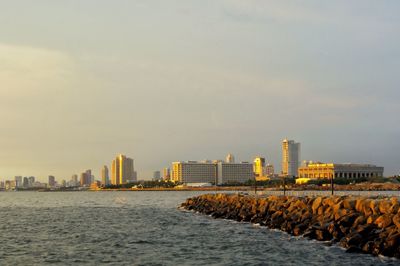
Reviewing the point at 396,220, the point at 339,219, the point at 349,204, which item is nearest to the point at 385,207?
the point at 339,219

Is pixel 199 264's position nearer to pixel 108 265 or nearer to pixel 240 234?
pixel 108 265

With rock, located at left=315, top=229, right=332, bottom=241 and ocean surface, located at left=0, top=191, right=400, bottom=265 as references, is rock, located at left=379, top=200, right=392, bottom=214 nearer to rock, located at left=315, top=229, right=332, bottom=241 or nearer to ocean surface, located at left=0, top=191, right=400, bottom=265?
rock, located at left=315, top=229, right=332, bottom=241

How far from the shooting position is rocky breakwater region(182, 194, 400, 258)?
2528 centimetres

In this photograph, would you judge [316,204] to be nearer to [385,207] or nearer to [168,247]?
[385,207]

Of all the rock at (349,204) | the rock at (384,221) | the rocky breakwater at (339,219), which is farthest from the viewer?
the rock at (349,204)

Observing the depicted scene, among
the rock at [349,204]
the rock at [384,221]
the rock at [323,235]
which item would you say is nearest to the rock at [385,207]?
the rock at [384,221]

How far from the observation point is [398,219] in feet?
84.9

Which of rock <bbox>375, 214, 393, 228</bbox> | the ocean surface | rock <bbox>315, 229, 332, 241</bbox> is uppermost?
rock <bbox>375, 214, 393, 228</bbox>

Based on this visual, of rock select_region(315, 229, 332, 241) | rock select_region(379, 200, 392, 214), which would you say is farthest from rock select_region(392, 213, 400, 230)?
rock select_region(315, 229, 332, 241)

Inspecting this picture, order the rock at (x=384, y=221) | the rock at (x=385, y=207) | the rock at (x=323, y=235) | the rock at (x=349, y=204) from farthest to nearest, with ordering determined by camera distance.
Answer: the rock at (x=349, y=204) → the rock at (x=323, y=235) → the rock at (x=385, y=207) → the rock at (x=384, y=221)

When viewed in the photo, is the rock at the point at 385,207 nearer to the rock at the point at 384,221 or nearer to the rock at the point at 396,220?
the rock at the point at 384,221

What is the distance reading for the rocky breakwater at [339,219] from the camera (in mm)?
25281

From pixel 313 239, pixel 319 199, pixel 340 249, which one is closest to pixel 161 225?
pixel 319 199

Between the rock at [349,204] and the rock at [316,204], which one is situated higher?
the rock at [349,204]
